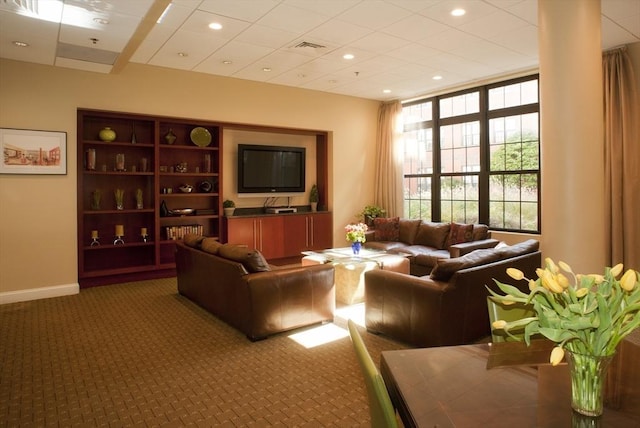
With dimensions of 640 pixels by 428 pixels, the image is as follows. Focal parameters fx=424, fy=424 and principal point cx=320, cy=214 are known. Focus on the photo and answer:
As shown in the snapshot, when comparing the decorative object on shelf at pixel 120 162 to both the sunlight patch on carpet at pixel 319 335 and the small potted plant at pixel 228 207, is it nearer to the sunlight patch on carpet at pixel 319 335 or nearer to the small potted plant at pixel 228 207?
the small potted plant at pixel 228 207

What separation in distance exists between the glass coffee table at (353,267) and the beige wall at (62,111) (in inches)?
118

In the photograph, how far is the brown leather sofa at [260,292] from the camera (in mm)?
3744

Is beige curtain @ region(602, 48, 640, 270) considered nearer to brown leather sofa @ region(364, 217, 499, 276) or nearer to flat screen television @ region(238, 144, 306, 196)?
brown leather sofa @ region(364, 217, 499, 276)

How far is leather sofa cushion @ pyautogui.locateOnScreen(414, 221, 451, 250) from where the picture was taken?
6.50m

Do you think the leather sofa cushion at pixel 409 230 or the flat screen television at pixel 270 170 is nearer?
the leather sofa cushion at pixel 409 230

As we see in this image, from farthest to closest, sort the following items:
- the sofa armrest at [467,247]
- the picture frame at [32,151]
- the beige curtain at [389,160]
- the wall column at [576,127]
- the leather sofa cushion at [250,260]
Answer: the beige curtain at [389,160] → the sofa armrest at [467,247] → the picture frame at [32,151] → the leather sofa cushion at [250,260] → the wall column at [576,127]

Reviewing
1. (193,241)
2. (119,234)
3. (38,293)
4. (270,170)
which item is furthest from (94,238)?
(270,170)

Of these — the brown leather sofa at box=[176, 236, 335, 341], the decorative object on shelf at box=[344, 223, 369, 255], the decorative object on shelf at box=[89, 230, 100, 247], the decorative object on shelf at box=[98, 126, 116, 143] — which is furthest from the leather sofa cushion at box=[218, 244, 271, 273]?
the decorative object on shelf at box=[98, 126, 116, 143]

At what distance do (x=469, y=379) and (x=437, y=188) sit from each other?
662 cm

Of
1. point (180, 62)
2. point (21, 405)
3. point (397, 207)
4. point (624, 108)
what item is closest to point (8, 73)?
point (180, 62)

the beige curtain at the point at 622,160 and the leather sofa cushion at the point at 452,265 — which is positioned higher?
the beige curtain at the point at 622,160

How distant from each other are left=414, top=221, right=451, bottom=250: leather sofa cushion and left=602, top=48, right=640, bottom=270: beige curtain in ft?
6.81

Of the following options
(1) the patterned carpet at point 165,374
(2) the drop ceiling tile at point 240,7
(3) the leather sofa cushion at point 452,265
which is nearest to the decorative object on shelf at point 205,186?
(1) the patterned carpet at point 165,374

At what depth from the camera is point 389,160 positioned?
27.1 feet
